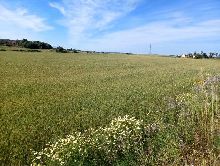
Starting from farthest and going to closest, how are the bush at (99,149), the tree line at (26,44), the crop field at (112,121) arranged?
the tree line at (26,44) < the crop field at (112,121) < the bush at (99,149)

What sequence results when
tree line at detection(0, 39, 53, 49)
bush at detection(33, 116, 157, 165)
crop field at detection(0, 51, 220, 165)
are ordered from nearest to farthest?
1. bush at detection(33, 116, 157, 165)
2. crop field at detection(0, 51, 220, 165)
3. tree line at detection(0, 39, 53, 49)

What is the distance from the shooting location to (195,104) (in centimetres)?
Result: 1416

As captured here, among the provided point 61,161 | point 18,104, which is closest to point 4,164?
point 61,161

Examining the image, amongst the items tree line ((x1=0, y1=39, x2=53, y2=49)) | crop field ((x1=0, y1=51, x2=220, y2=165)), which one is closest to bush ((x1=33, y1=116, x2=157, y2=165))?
crop field ((x1=0, y1=51, x2=220, y2=165))

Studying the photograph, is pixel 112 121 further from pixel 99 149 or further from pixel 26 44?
pixel 26 44

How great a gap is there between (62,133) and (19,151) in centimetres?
209

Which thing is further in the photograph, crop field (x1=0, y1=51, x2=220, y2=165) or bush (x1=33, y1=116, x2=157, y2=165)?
crop field (x1=0, y1=51, x2=220, y2=165)

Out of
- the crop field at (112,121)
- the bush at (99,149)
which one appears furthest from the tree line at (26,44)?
the bush at (99,149)

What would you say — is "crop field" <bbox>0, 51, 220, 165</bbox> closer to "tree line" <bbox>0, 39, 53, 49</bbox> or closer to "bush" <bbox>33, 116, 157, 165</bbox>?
"bush" <bbox>33, 116, 157, 165</bbox>

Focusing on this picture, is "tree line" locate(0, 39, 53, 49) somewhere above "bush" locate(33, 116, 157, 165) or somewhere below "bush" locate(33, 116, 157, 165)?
above

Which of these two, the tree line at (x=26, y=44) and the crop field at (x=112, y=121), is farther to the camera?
the tree line at (x=26, y=44)

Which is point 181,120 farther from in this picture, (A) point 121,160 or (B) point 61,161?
(B) point 61,161

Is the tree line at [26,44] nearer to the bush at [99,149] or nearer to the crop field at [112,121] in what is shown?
the crop field at [112,121]

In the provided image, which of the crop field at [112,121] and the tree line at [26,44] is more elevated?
the tree line at [26,44]
